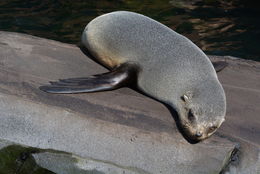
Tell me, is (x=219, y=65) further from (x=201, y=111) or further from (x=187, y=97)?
(x=201, y=111)

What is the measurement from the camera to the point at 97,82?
14.7 feet

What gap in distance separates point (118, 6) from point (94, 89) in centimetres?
666

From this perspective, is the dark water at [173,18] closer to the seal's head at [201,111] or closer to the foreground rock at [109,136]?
the seal's head at [201,111]

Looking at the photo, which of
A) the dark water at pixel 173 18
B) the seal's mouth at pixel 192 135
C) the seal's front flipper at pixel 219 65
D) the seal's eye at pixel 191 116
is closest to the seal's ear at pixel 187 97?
the seal's eye at pixel 191 116

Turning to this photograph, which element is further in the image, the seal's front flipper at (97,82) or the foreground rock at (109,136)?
the seal's front flipper at (97,82)

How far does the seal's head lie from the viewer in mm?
3906

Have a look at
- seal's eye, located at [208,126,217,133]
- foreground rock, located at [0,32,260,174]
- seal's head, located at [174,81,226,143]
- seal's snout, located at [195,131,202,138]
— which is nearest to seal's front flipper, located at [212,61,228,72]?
foreground rock, located at [0,32,260,174]

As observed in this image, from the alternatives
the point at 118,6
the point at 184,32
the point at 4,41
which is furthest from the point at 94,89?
the point at 118,6

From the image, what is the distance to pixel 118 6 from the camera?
10773 millimetres

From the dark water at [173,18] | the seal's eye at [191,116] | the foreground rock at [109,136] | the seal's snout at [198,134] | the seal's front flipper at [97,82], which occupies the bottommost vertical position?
the dark water at [173,18]

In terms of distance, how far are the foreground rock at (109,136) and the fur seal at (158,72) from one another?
11 cm

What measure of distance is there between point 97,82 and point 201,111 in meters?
1.06

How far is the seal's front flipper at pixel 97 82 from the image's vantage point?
4324 mm

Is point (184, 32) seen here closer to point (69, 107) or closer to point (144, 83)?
point (144, 83)
